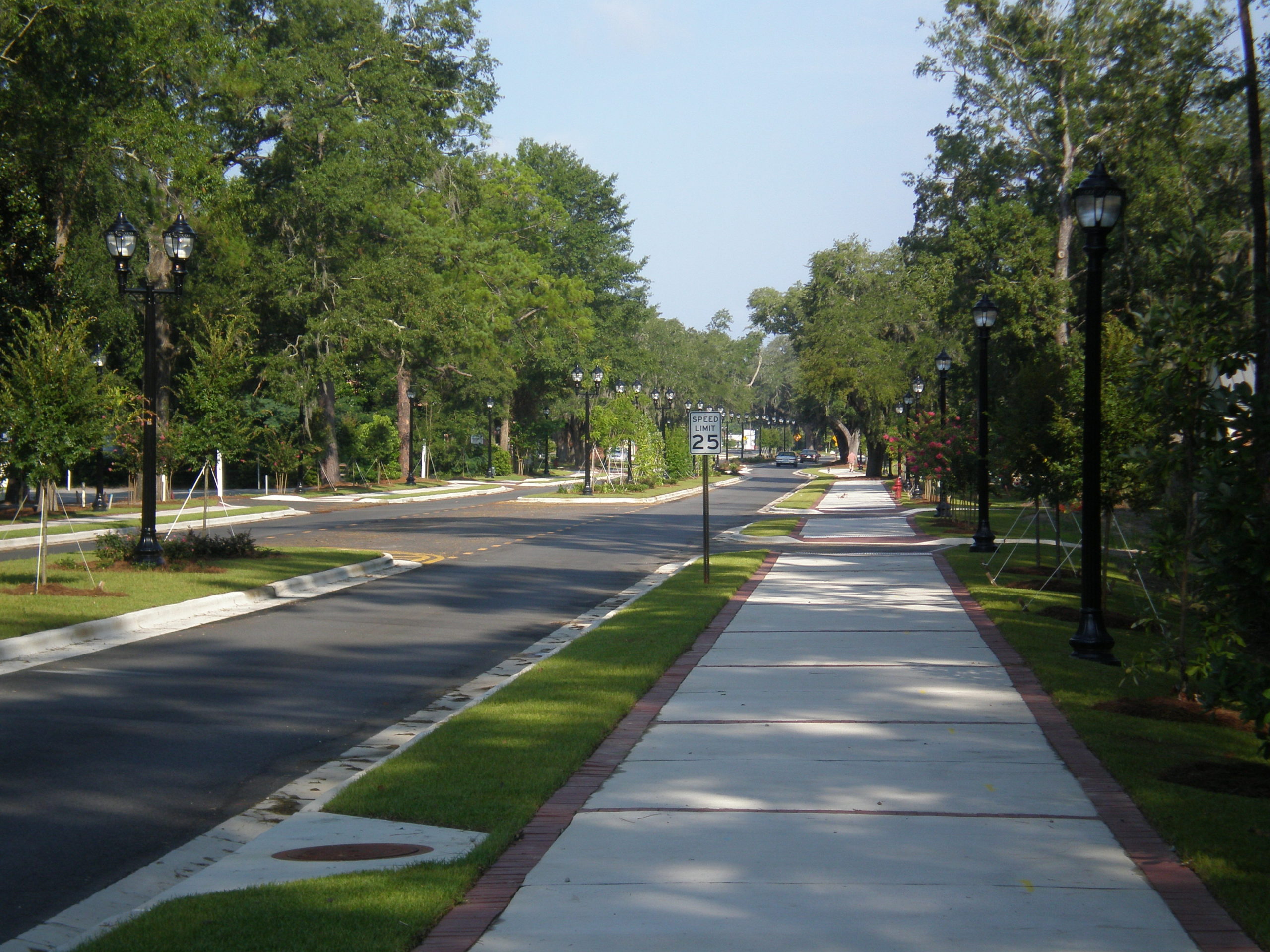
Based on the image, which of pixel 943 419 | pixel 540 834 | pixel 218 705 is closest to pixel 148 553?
pixel 218 705

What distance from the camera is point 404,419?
2569 inches

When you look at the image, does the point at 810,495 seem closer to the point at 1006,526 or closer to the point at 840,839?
the point at 1006,526

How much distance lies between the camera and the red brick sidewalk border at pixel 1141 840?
16.0ft

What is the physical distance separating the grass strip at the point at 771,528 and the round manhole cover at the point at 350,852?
77.4 ft

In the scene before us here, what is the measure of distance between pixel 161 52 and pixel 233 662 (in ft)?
95.8

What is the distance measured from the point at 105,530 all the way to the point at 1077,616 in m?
23.6

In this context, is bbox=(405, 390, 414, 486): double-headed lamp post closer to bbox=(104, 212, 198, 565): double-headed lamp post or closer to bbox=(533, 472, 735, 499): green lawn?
bbox=(533, 472, 735, 499): green lawn

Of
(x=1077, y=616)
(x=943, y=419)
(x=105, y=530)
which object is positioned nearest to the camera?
(x=1077, y=616)

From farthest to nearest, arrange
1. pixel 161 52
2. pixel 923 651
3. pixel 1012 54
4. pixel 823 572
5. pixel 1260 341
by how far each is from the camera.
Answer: pixel 1012 54 → pixel 161 52 → pixel 823 572 → pixel 923 651 → pixel 1260 341

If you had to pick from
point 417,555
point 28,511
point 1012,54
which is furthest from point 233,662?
point 1012,54

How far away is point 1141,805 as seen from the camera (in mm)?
6688

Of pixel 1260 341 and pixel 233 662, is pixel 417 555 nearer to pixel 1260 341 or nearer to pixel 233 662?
pixel 233 662

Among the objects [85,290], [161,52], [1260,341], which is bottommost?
[1260,341]

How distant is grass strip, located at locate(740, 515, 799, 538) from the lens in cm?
3019
